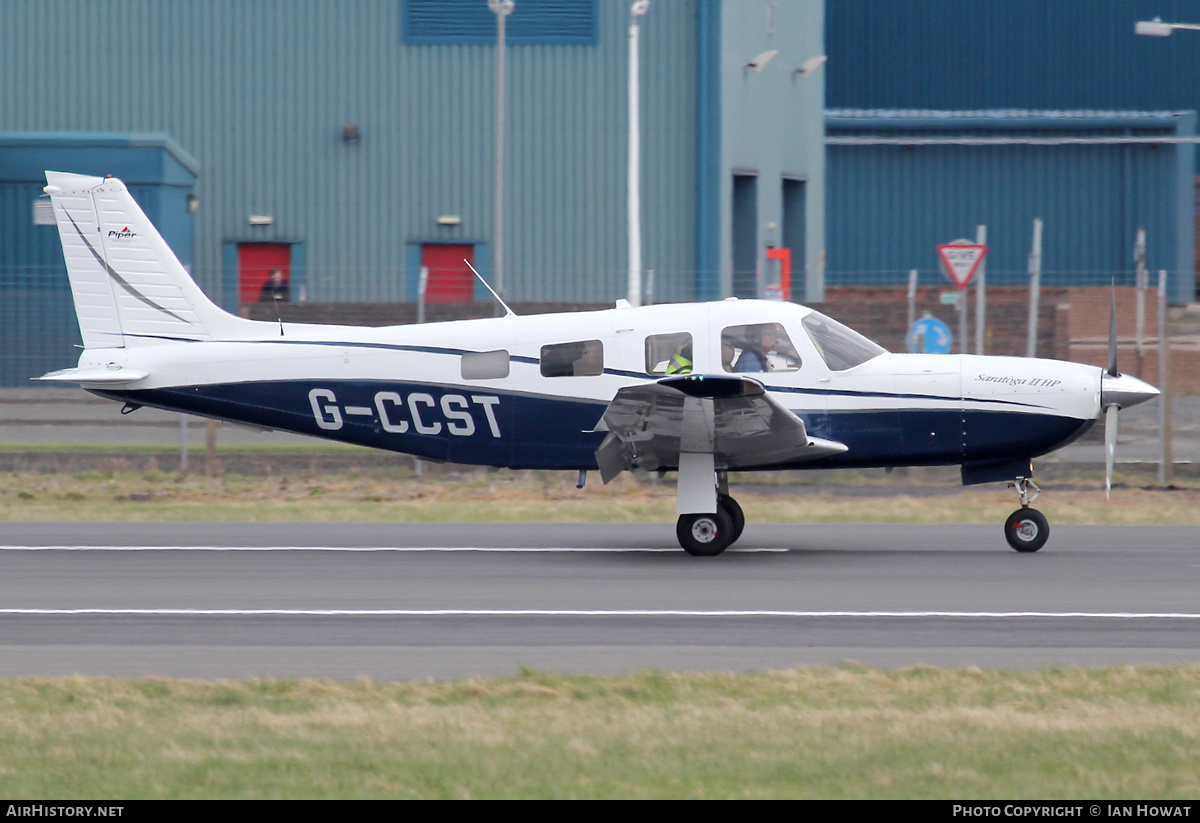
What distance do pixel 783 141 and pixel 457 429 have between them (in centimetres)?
2287

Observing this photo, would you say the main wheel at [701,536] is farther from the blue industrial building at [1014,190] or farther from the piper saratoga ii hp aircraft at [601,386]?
the blue industrial building at [1014,190]

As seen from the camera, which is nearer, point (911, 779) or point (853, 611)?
point (911, 779)

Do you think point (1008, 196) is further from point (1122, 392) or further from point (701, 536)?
point (701, 536)

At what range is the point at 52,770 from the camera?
5.59 meters

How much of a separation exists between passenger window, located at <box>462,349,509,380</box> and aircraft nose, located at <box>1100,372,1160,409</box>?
4.74 meters

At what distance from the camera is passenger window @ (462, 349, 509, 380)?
1216 cm

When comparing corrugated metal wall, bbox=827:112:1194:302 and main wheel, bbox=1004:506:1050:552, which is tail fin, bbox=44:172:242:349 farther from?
corrugated metal wall, bbox=827:112:1194:302

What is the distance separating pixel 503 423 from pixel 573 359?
0.79 meters

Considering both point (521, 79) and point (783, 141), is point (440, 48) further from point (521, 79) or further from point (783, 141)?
point (783, 141)

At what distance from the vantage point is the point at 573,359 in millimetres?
12062

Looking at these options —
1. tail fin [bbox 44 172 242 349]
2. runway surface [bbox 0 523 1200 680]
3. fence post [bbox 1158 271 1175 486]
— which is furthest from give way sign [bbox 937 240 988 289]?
tail fin [bbox 44 172 242 349]

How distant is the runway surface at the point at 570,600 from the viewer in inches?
318

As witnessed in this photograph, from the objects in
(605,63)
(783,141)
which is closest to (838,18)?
(783,141)

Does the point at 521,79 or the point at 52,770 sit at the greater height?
the point at 521,79
